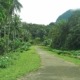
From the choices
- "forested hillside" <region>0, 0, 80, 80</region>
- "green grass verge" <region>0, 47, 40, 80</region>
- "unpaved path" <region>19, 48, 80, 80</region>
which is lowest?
"unpaved path" <region>19, 48, 80, 80</region>

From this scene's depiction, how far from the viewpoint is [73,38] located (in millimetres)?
64625

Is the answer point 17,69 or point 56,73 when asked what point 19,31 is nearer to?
point 17,69

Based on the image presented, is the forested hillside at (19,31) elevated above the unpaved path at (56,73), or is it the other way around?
the forested hillside at (19,31)

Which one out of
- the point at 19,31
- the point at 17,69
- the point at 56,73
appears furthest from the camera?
the point at 19,31

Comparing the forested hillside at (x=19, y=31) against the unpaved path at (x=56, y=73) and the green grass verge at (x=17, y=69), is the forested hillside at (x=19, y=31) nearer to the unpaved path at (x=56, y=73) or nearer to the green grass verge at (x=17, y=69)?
the green grass verge at (x=17, y=69)

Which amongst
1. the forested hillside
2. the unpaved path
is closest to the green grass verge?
the unpaved path

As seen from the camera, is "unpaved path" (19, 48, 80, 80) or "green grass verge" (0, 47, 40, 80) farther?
"green grass verge" (0, 47, 40, 80)

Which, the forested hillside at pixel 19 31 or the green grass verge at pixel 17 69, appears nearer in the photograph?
the green grass verge at pixel 17 69

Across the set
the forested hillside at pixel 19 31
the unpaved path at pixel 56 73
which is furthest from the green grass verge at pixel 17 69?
the forested hillside at pixel 19 31

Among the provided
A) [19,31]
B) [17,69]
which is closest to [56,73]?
[17,69]

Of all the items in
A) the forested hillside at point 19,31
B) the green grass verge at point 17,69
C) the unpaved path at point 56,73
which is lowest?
the unpaved path at point 56,73

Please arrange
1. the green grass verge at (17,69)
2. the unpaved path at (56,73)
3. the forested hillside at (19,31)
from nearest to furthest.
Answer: the unpaved path at (56,73) < the green grass verge at (17,69) < the forested hillside at (19,31)

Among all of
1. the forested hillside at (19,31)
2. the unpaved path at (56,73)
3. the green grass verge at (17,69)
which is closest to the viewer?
the unpaved path at (56,73)

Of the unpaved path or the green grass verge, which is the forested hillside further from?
the unpaved path
